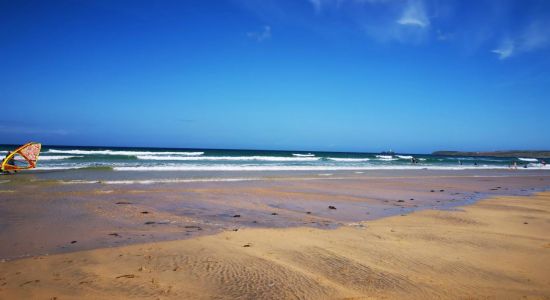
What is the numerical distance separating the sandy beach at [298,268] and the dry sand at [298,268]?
0.01 meters

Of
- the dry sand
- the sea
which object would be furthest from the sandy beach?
the sea

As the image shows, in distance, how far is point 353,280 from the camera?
13.1ft

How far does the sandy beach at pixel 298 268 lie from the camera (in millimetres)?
3650

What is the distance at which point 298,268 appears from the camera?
4355 mm

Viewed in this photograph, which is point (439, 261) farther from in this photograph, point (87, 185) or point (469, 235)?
point (87, 185)

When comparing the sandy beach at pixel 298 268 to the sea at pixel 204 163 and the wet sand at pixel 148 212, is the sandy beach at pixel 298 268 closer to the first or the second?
the wet sand at pixel 148 212

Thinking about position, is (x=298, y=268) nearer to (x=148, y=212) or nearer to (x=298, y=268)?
(x=298, y=268)

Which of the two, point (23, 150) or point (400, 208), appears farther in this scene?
point (23, 150)

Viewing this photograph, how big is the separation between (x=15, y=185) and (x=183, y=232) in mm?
10570

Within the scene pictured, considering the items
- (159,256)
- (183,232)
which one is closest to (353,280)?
(159,256)

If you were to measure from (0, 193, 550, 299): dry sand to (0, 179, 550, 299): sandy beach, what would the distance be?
0.04 ft

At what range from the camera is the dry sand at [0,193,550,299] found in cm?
365

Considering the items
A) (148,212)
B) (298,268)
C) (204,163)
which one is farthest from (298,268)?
(204,163)

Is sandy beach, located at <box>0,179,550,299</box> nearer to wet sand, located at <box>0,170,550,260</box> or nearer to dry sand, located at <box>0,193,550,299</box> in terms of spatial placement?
dry sand, located at <box>0,193,550,299</box>
